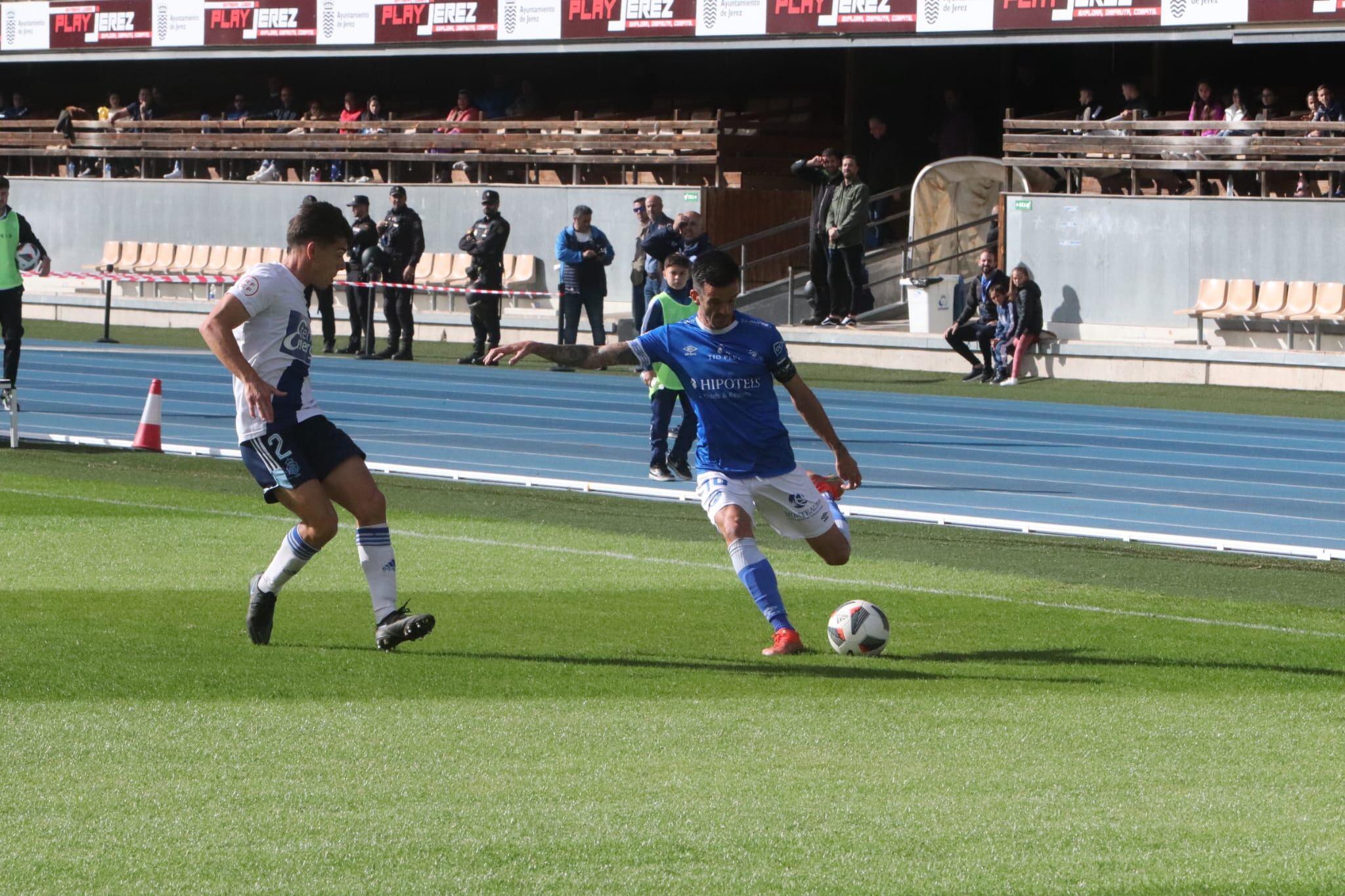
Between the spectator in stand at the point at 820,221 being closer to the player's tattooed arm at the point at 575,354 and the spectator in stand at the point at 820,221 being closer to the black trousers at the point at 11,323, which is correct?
the black trousers at the point at 11,323

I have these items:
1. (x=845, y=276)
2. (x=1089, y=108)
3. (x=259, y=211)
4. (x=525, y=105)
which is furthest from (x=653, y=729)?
(x=259, y=211)

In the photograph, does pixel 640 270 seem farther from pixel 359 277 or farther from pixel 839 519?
pixel 839 519

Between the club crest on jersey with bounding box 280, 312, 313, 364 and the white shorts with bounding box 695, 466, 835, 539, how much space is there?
1.76 meters

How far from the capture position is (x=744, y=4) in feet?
108

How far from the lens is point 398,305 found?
90.5 feet

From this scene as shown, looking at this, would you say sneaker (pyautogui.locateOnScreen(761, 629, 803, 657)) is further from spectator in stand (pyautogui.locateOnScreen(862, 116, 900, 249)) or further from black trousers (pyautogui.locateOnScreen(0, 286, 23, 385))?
spectator in stand (pyautogui.locateOnScreen(862, 116, 900, 249))

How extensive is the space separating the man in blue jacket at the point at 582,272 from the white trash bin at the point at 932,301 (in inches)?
174

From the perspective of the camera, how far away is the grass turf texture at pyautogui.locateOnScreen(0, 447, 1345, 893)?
495cm

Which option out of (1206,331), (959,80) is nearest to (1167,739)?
(1206,331)

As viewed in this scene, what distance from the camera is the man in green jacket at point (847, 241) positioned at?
2706 centimetres

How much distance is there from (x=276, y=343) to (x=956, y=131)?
82.4ft

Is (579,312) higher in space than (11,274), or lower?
lower

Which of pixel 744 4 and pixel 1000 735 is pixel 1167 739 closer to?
pixel 1000 735

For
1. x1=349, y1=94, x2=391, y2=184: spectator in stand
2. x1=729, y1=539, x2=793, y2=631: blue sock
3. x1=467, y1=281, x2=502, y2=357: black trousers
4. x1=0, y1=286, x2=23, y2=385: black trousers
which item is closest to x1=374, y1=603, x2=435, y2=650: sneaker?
x1=729, y1=539, x2=793, y2=631: blue sock
